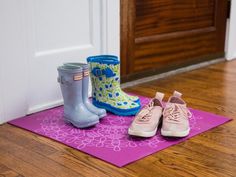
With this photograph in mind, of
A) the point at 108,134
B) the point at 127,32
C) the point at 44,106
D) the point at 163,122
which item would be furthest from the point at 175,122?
the point at 127,32

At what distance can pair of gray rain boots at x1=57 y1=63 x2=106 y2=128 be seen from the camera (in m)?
1.38

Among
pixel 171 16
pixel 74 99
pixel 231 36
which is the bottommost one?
pixel 74 99

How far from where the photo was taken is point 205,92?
73.2 inches

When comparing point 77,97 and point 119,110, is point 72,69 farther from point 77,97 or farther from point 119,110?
point 119,110

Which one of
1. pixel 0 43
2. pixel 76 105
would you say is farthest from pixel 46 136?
pixel 0 43

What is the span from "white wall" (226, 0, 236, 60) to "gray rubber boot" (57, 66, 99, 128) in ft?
4.82

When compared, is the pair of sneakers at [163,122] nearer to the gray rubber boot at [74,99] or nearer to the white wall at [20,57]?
the gray rubber boot at [74,99]

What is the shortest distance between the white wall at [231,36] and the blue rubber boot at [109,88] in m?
1.26

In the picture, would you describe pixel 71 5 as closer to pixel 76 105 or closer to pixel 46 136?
pixel 76 105

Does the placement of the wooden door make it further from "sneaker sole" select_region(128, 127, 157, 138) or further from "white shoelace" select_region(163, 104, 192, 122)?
"sneaker sole" select_region(128, 127, 157, 138)

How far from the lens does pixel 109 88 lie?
151cm

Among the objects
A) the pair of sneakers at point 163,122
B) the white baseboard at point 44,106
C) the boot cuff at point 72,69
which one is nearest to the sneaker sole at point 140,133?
the pair of sneakers at point 163,122

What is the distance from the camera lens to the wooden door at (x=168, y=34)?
6.44 ft

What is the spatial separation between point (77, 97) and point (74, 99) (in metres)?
0.01
